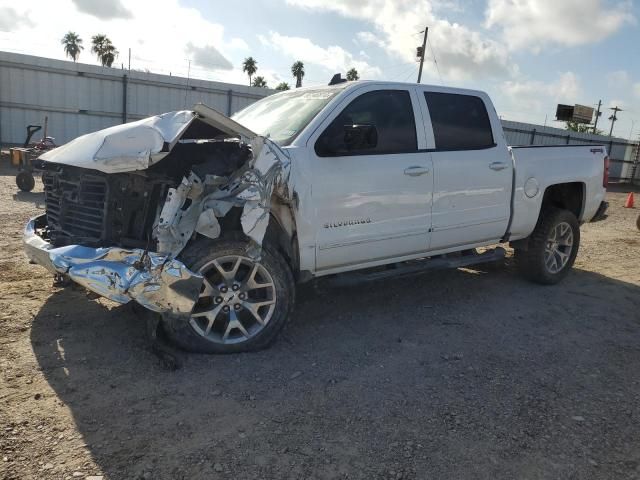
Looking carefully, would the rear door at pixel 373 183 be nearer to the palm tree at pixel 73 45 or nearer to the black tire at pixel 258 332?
the black tire at pixel 258 332

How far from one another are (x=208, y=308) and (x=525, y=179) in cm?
360

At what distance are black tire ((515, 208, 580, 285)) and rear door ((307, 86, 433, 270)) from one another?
1798 mm

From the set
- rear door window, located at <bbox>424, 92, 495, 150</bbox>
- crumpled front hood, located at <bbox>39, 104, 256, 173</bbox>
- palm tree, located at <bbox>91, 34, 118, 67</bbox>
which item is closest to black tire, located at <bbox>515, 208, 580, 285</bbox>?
rear door window, located at <bbox>424, 92, 495, 150</bbox>

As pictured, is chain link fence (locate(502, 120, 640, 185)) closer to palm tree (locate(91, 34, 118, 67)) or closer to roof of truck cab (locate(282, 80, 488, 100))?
roof of truck cab (locate(282, 80, 488, 100))

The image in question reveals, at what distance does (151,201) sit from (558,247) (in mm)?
4659

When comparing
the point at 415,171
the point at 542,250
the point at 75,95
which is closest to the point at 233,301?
the point at 415,171

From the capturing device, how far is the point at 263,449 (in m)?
2.71

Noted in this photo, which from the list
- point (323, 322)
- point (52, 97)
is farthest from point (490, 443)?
point (52, 97)

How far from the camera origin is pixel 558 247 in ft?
20.0

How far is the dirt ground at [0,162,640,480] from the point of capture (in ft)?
8.64

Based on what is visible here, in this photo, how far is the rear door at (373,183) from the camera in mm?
4012

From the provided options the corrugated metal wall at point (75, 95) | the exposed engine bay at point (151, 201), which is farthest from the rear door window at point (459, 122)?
the corrugated metal wall at point (75, 95)

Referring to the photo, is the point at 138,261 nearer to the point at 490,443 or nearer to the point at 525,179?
the point at 490,443

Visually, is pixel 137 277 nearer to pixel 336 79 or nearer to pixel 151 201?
pixel 151 201
